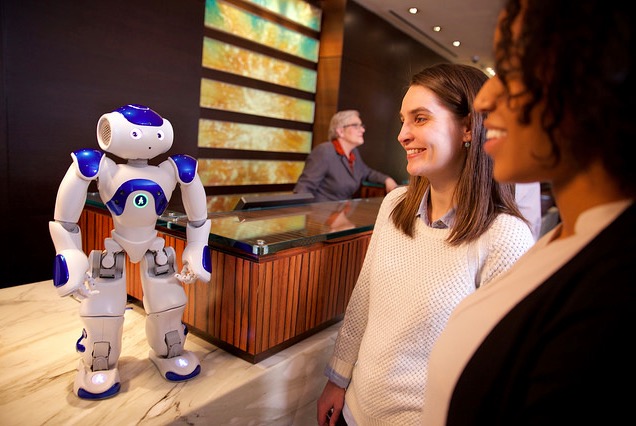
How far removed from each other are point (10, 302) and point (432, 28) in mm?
6582

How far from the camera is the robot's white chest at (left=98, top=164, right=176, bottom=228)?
3.95 feet

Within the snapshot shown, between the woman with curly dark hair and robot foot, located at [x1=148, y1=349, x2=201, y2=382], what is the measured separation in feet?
3.16

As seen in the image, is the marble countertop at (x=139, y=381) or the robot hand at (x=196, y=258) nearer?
the marble countertop at (x=139, y=381)

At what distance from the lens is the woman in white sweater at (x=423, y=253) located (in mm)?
996

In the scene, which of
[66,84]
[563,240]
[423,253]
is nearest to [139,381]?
[423,253]

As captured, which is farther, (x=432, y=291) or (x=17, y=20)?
(x=17, y=20)

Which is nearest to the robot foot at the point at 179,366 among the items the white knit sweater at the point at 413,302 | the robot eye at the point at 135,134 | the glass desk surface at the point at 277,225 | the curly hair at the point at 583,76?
the glass desk surface at the point at 277,225

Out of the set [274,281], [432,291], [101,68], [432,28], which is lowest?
[274,281]

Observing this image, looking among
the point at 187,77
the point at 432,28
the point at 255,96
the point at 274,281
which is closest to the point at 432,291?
the point at 274,281

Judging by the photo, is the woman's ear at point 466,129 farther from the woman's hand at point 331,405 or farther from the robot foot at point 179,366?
the robot foot at point 179,366

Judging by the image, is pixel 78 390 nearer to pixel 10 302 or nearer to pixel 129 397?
pixel 129 397

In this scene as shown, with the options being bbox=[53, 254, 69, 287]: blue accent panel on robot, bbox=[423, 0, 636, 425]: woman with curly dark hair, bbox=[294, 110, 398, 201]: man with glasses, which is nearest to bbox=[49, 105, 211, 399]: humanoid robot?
bbox=[53, 254, 69, 287]: blue accent panel on robot

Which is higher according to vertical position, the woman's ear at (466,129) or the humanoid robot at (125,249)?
the woman's ear at (466,129)

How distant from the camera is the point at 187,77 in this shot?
3854 millimetres
